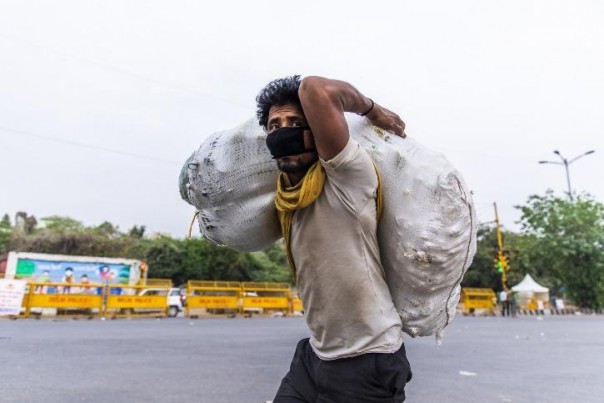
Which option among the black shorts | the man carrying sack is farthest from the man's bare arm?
the black shorts

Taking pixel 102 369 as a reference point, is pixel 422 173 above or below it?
above

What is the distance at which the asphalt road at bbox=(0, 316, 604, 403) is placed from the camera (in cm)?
464

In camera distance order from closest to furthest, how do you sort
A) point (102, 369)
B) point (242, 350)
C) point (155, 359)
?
point (102, 369)
point (155, 359)
point (242, 350)

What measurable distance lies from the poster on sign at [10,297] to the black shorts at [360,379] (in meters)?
17.4

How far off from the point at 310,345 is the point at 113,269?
2610 centimetres

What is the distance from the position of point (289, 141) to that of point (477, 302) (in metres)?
28.9

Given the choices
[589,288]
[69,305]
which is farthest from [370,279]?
[589,288]

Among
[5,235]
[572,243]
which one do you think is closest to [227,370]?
[572,243]

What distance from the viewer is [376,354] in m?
1.76

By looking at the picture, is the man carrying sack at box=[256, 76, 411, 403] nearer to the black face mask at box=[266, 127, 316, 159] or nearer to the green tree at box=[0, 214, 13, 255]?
the black face mask at box=[266, 127, 316, 159]

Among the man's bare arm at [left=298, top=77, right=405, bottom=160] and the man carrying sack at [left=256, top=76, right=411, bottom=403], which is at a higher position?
the man's bare arm at [left=298, top=77, right=405, bottom=160]

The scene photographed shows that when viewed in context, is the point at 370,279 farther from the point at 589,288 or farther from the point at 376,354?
the point at 589,288

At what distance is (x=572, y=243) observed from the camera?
34.4 metres

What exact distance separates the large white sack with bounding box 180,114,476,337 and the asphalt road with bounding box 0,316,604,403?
2.82 m
